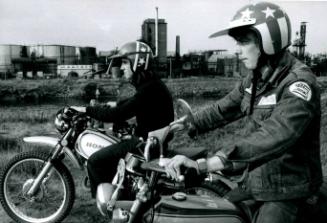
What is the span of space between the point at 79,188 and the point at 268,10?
3767 mm

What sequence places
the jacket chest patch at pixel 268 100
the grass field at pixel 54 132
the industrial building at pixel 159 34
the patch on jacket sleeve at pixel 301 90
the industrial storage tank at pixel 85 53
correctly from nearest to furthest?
the patch on jacket sleeve at pixel 301 90 → the jacket chest patch at pixel 268 100 → the grass field at pixel 54 132 → the industrial building at pixel 159 34 → the industrial storage tank at pixel 85 53

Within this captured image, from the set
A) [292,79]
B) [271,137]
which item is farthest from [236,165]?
[292,79]

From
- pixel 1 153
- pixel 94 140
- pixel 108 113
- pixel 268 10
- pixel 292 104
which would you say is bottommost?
pixel 1 153

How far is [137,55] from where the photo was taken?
174 inches

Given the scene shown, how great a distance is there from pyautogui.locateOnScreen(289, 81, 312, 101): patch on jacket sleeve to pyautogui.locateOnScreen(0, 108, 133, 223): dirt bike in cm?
242

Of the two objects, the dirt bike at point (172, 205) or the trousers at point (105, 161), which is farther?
the trousers at point (105, 161)

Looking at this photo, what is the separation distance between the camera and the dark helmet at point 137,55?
4.41 meters

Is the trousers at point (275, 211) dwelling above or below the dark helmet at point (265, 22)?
below

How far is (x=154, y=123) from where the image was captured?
4.32 m

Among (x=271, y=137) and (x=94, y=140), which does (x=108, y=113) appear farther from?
(x=271, y=137)

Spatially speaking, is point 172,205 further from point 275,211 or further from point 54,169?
point 54,169

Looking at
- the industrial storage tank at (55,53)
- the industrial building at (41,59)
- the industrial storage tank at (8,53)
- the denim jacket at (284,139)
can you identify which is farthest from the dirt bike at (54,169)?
the industrial storage tank at (55,53)

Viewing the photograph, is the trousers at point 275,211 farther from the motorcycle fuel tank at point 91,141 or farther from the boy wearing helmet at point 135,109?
the motorcycle fuel tank at point 91,141

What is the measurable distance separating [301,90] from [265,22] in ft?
1.53
